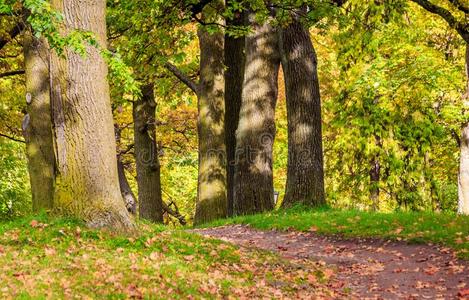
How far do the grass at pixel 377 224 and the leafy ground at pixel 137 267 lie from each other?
8.20 feet

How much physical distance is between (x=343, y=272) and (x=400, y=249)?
170 cm

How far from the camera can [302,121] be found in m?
16.6

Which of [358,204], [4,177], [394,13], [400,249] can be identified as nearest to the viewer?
[400,249]

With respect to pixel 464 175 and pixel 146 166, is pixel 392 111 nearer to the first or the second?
pixel 464 175

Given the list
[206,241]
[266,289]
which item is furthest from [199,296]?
[206,241]

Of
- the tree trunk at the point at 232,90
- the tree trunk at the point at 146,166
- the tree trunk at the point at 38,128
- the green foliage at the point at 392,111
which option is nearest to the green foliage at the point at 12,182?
the tree trunk at the point at 146,166

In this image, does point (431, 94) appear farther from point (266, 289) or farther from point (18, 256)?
point (18, 256)

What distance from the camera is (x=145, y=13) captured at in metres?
14.7

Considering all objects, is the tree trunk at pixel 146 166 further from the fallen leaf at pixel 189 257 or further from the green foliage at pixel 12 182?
the fallen leaf at pixel 189 257

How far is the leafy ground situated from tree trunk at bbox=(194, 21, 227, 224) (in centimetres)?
758

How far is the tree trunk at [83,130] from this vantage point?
33.0 feet

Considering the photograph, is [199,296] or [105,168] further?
[105,168]

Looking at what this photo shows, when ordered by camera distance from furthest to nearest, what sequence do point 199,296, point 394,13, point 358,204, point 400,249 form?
point 358,204, point 394,13, point 400,249, point 199,296

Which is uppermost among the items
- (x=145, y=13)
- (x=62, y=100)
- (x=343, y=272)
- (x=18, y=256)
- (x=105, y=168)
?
(x=145, y=13)
